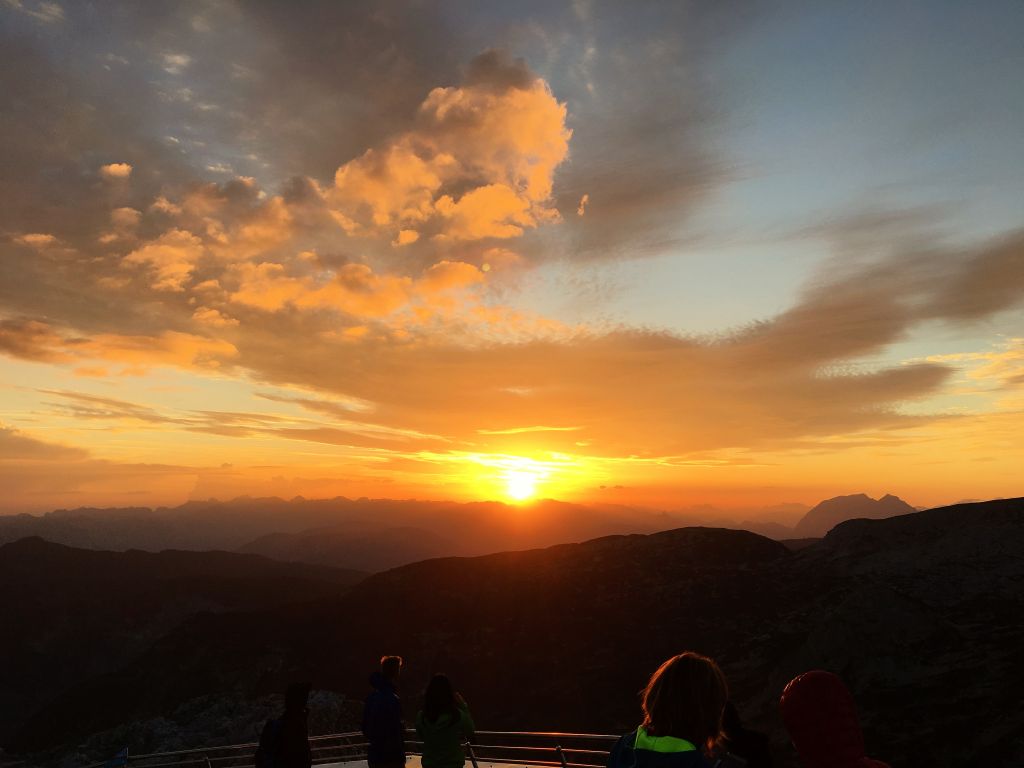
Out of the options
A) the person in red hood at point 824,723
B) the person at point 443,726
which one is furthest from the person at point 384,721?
the person in red hood at point 824,723

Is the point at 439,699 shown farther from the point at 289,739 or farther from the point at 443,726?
the point at 289,739

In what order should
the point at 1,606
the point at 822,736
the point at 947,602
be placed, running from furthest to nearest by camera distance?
the point at 1,606
the point at 947,602
the point at 822,736

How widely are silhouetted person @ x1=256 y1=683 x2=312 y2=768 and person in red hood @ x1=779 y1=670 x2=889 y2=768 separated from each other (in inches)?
227

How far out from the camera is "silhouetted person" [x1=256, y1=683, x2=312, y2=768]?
6.86 meters

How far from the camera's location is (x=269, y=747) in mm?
6887

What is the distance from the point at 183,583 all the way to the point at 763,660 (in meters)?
147

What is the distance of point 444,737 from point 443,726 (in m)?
0.16

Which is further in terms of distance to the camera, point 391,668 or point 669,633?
point 669,633

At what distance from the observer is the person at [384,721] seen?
24.0 feet

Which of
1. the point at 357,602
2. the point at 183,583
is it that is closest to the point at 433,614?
the point at 357,602

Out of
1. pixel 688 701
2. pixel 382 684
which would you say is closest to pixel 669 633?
pixel 382 684

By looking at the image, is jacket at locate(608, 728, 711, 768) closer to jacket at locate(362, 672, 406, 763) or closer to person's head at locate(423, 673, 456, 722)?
person's head at locate(423, 673, 456, 722)

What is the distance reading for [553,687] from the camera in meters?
58.2

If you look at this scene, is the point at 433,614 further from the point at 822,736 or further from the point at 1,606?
the point at 1,606
